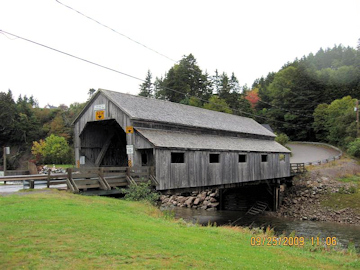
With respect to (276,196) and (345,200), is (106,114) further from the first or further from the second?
(345,200)

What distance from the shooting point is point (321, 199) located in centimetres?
3356

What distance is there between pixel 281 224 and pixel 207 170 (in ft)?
32.5

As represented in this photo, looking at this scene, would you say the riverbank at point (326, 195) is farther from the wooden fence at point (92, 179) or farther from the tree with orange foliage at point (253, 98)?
the tree with orange foliage at point (253, 98)

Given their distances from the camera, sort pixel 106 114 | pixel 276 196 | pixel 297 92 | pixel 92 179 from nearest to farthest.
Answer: pixel 92 179
pixel 106 114
pixel 276 196
pixel 297 92

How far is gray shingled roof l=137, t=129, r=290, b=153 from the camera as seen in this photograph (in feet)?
66.5

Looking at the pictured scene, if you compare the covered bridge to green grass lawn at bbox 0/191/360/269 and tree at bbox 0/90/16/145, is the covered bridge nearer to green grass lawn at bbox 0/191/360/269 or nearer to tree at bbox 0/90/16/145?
green grass lawn at bbox 0/191/360/269

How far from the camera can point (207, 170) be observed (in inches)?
901

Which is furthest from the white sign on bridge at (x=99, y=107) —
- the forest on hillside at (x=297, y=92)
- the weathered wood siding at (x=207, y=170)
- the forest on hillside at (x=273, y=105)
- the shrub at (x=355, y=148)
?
the forest on hillside at (x=297, y=92)

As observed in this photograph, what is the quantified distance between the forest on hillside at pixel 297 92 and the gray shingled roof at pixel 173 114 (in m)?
26.0

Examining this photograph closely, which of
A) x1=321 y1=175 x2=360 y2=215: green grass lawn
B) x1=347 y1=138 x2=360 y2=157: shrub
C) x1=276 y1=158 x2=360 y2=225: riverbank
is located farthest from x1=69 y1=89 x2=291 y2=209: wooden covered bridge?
x1=347 y1=138 x2=360 y2=157: shrub

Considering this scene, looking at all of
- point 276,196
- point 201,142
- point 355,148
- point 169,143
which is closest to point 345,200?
point 276,196

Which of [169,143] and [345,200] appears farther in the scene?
[345,200]

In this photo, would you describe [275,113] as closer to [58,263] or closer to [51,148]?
[51,148]

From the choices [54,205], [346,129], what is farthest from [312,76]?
[54,205]
